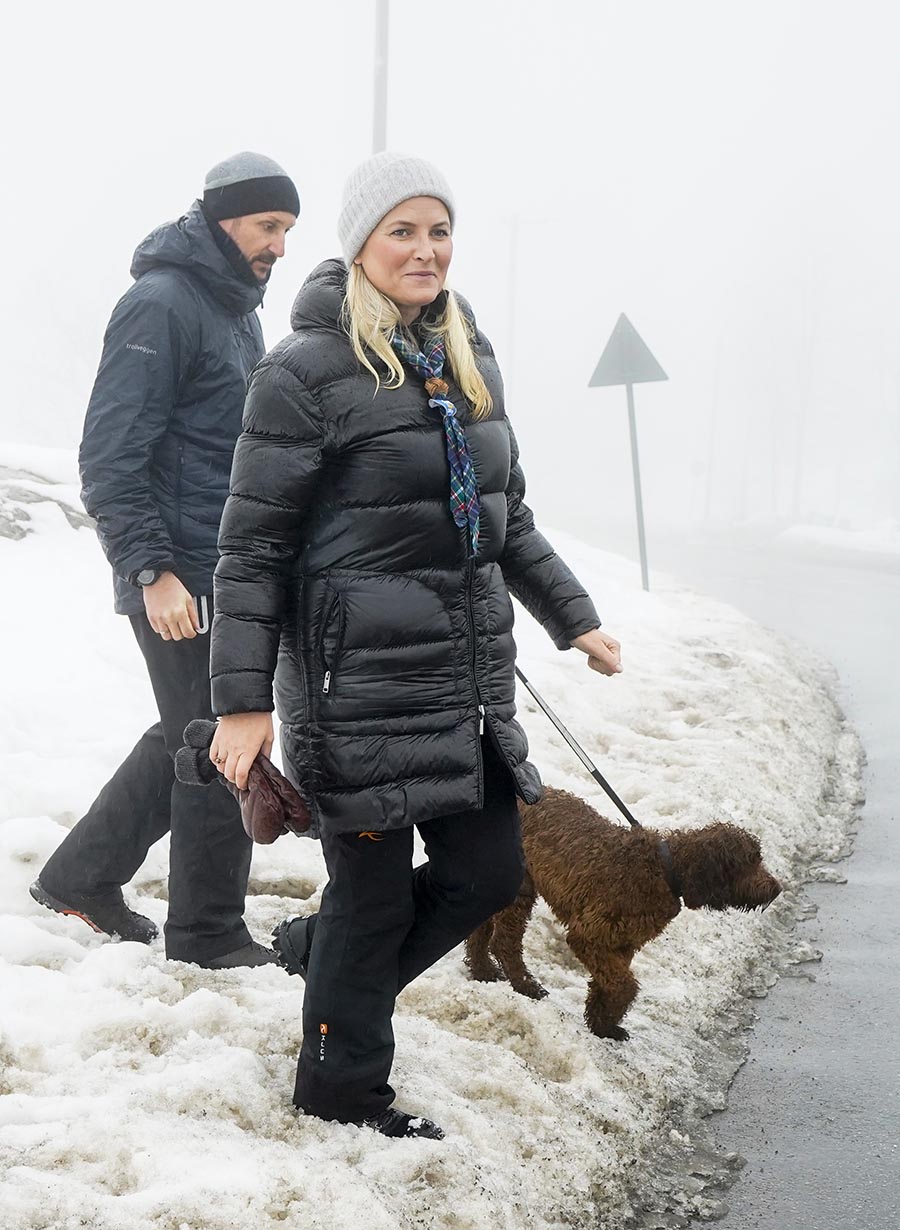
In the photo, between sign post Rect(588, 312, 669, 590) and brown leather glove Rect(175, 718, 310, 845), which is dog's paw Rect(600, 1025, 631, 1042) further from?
sign post Rect(588, 312, 669, 590)

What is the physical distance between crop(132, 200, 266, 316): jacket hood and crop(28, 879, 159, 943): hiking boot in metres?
1.96

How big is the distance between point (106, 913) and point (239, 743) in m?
1.48

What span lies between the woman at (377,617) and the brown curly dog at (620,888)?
0.87 metres

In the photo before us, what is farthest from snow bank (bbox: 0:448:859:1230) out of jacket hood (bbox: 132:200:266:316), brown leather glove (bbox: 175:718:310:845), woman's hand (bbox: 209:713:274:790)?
jacket hood (bbox: 132:200:266:316)

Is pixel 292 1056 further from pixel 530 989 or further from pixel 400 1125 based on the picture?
pixel 530 989

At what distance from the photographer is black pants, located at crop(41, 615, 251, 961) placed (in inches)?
138

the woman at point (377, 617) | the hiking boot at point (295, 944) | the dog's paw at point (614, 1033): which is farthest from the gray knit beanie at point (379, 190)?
the dog's paw at point (614, 1033)

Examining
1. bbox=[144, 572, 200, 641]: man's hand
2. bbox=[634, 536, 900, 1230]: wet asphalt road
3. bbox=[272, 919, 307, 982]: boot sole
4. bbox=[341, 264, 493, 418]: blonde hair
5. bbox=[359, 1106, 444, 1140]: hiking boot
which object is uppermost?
bbox=[341, 264, 493, 418]: blonde hair

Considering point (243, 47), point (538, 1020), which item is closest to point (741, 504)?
point (538, 1020)

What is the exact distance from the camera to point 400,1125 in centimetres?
285

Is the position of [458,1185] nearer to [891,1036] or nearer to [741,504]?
[891,1036]

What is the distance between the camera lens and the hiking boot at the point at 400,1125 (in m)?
2.84

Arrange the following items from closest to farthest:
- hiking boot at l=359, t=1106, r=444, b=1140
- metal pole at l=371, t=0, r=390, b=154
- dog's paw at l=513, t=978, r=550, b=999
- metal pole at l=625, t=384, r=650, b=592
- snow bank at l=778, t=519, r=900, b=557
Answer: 1. hiking boot at l=359, t=1106, r=444, b=1140
2. dog's paw at l=513, t=978, r=550, b=999
3. metal pole at l=625, t=384, r=650, b=592
4. metal pole at l=371, t=0, r=390, b=154
5. snow bank at l=778, t=519, r=900, b=557

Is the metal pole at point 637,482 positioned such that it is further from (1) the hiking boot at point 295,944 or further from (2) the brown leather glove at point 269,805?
(2) the brown leather glove at point 269,805
